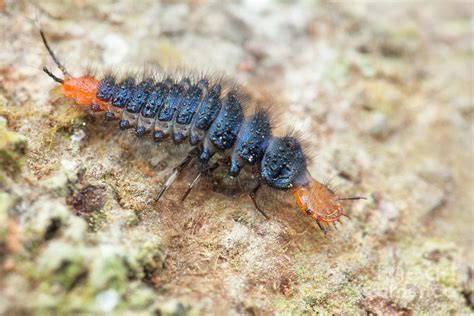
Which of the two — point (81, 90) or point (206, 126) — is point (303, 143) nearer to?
point (206, 126)

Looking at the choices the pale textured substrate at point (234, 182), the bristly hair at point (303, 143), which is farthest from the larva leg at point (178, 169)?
the bristly hair at point (303, 143)

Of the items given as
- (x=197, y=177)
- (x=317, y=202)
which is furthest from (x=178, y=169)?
(x=317, y=202)

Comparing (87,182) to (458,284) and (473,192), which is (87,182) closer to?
(458,284)

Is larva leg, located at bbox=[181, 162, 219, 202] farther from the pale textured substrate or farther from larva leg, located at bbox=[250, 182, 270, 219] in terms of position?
larva leg, located at bbox=[250, 182, 270, 219]

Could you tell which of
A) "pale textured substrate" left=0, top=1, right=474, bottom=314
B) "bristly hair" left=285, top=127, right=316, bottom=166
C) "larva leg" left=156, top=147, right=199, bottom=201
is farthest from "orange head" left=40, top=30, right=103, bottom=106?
"bristly hair" left=285, top=127, right=316, bottom=166

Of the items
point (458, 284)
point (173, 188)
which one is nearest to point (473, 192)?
point (458, 284)

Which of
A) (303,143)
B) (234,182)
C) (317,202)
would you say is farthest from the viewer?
(303,143)

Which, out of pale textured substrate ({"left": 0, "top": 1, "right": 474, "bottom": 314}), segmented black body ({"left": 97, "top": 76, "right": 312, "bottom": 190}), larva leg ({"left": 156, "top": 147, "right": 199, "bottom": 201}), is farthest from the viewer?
segmented black body ({"left": 97, "top": 76, "right": 312, "bottom": 190})
